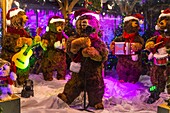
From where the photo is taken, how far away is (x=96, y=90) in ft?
12.2

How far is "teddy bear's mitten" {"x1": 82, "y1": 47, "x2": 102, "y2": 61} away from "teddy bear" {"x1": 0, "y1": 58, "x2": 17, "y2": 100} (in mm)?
974

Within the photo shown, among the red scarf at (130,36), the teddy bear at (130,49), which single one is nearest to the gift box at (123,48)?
the teddy bear at (130,49)

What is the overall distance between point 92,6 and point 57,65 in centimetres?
145

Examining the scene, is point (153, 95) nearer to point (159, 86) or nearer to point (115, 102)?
point (159, 86)

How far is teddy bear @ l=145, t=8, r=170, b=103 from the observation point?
13.4 feet

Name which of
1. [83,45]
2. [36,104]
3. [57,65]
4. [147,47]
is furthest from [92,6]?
[36,104]

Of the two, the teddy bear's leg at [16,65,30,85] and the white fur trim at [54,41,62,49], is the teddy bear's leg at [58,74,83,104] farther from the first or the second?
the white fur trim at [54,41,62,49]

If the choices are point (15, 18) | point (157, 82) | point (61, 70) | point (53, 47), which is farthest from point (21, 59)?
point (157, 82)

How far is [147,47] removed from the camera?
426 centimetres

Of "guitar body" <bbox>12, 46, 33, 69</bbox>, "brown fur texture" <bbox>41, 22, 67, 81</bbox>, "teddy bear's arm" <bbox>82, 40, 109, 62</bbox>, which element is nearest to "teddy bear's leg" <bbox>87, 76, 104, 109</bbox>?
"teddy bear's arm" <bbox>82, 40, 109, 62</bbox>

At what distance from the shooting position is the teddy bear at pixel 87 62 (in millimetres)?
3672

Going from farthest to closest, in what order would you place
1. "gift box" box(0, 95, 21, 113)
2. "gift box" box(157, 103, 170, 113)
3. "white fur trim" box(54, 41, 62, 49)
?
"white fur trim" box(54, 41, 62, 49), "gift box" box(0, 95, 21, 113), "gift box" box(157, 103, 170, 113)

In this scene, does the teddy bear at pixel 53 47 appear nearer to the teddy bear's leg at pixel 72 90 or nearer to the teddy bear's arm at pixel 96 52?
the teddy bear's leg at pixel 72 90

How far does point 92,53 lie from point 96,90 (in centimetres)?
53
